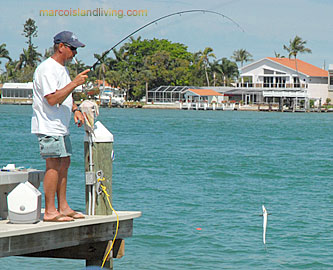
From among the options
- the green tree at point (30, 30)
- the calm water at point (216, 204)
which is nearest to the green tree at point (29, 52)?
the green tree at point (30, 30)

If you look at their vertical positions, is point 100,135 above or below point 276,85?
below

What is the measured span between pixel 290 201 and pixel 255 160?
1382cm

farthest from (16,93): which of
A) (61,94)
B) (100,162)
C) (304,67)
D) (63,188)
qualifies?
(61,94)

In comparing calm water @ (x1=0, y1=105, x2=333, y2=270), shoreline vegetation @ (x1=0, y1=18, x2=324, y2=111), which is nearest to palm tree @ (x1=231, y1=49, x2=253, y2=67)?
shoreline vegetation @ (x1=0, y1=18, x2=324, y2=111)

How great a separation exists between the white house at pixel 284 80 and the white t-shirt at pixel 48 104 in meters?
93.0

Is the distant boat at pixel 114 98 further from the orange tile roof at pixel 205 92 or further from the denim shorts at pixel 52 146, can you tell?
the denim shorts at pixel 52 146

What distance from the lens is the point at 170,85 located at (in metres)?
116

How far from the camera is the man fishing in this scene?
Answer: 6.33 metres

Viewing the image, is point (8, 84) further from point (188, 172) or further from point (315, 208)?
point (315, 208)

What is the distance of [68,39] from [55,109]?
66 centimetres

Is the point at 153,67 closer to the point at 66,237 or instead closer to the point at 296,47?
the point at 296,47

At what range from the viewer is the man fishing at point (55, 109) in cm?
633

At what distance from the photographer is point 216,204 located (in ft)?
55.5

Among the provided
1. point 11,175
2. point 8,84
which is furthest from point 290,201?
point 8,84
